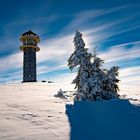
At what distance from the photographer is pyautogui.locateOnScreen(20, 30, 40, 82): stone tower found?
180ft

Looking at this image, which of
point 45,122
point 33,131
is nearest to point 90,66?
point 45,122

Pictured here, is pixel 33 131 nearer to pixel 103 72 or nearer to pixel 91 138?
pixel 91 138

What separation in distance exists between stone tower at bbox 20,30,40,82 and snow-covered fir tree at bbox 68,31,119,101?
135ft

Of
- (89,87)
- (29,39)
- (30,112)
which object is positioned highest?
(29,39)

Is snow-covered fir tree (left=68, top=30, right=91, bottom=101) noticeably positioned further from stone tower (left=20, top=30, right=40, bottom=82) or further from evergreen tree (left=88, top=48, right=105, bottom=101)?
stone tower (left=20, top=30, right=40, bottom=82)

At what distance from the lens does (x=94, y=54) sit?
1464 centimetres

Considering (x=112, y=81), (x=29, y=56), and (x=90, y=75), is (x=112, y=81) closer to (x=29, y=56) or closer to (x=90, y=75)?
(x=90, y=75)

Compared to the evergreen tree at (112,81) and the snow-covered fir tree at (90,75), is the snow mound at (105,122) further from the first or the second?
the evergreen tree at (112,81)

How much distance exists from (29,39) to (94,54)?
145ft

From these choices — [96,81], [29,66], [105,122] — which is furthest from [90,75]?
[29,66]

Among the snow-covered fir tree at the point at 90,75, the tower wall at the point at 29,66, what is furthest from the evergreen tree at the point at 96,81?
the tower wall at the point at 29,66

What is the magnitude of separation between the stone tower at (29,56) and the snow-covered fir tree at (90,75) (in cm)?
4116

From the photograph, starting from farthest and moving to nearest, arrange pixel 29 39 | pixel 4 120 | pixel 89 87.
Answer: pixel 29 39 → pixel 89 87 → pixel 4 120

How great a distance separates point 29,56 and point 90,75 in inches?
1663
